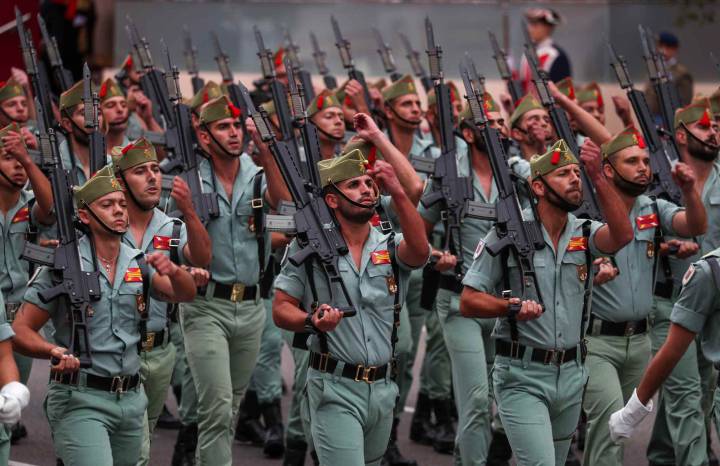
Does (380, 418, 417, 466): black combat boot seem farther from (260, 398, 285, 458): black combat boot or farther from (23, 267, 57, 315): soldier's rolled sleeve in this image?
(23, 267, 57, 315): soldier's rolled sleeve

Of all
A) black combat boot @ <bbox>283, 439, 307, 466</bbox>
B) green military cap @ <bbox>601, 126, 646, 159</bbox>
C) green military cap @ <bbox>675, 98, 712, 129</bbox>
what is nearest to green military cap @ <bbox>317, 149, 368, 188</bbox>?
green military cap @ <bbox>601, 126, 646, 159</bbox>

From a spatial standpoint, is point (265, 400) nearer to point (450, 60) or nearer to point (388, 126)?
point (388, 126)

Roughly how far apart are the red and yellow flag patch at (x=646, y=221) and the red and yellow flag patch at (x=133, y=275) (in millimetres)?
3125

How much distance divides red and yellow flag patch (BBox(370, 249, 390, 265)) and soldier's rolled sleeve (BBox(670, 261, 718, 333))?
1.60 meters

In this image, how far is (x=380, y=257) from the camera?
8211mm

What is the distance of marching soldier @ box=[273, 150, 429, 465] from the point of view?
799cm

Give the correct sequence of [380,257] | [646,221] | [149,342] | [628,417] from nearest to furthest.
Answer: [628,417]
[380,257]
[149,342]
[646,221]

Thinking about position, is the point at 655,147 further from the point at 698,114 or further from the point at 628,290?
the point at 628,290

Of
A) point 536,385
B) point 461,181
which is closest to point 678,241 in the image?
point 461,181

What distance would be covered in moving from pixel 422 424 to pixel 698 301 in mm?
4287

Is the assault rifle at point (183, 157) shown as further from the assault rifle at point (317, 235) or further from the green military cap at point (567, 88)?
the green military cap at point (567, 88)

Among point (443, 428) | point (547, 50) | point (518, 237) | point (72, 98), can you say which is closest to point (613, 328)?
point (518, 237)

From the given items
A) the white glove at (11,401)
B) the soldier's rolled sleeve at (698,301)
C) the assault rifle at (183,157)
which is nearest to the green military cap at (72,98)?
the assault rifle at (183,157)

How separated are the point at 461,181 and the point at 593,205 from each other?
0.91 meters
